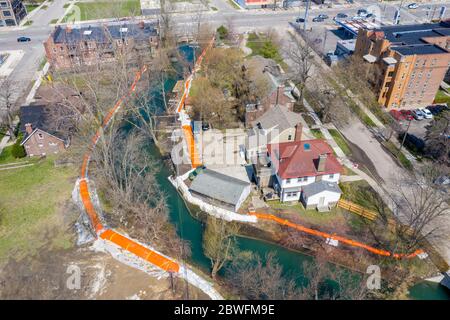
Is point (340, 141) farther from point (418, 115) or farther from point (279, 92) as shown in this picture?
point (418, 115)

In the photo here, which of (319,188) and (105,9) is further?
(105,9)

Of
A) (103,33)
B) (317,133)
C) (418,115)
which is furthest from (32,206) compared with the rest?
(418,115)

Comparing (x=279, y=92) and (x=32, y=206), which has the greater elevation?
(x=279, y=92)

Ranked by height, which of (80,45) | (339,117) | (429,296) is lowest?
(429,296)

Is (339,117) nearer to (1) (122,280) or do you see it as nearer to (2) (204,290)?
(2) (204,290)

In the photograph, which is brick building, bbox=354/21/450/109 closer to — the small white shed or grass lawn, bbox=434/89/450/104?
grass lawn, bbox=434/89/450/104

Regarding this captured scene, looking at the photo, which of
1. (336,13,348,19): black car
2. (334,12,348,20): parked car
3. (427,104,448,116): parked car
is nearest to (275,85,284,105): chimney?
(427,104,448,116): parked car

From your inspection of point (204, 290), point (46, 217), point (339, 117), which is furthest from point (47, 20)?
point (204, 290)
